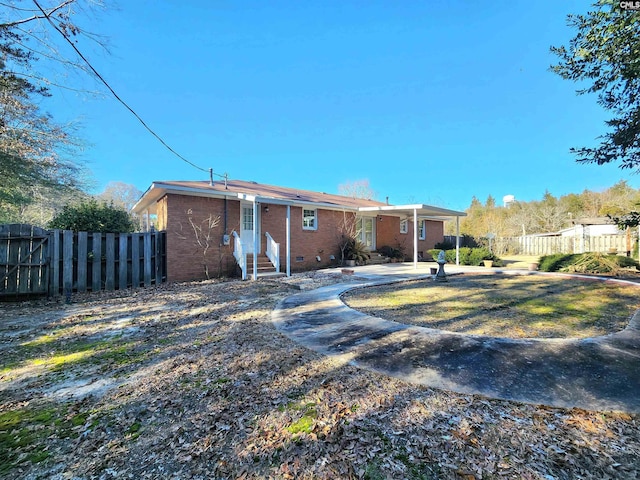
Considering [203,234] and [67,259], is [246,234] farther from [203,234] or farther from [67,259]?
[67,259]

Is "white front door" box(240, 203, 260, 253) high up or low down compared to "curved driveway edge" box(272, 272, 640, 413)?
up

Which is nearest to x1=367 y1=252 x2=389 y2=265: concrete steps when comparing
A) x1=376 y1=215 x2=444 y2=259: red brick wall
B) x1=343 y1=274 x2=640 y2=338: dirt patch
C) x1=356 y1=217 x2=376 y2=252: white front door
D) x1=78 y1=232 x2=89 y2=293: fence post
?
x1=356 y1=217 x2=376 y2=252: white front door

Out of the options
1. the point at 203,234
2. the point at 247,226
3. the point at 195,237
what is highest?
the point at 247,226

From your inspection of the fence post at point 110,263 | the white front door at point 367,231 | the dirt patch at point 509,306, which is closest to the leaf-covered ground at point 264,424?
the dirt patch at point 509,306

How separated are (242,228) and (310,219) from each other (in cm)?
355

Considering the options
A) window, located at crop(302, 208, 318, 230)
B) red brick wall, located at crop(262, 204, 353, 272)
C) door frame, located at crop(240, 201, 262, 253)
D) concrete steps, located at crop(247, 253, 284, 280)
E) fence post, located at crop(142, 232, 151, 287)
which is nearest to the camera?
→ fence post, located at crop(142, 232, 151, 287)

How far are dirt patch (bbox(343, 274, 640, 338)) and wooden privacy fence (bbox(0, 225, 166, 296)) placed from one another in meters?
6.71

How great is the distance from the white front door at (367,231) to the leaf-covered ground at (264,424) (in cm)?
1337

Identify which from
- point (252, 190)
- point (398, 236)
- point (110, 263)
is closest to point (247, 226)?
point (252, 190)

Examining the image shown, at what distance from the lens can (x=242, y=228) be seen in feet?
38.7

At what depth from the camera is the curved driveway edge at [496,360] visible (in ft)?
8.70

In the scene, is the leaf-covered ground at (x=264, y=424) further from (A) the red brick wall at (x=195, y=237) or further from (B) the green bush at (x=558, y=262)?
(B) the green bush at (x=558, y=262)

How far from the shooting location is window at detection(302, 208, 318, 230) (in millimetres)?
13812

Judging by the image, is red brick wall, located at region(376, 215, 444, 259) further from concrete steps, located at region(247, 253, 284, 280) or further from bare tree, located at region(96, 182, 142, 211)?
bare tree, located at region(96, 182, 142, 211)
